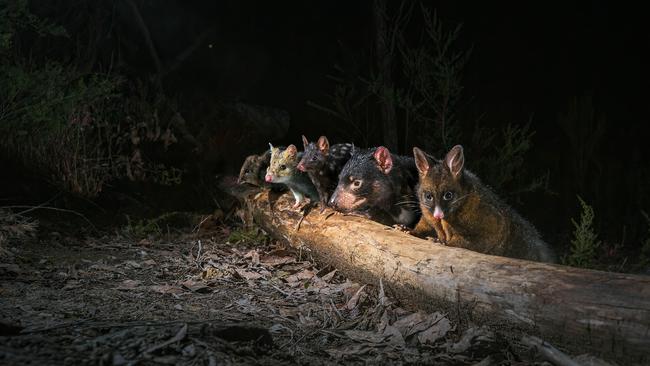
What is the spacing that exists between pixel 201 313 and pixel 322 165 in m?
2.71

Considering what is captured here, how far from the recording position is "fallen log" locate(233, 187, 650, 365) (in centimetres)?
356

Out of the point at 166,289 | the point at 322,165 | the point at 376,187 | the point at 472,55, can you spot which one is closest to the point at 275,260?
the point at 322,165

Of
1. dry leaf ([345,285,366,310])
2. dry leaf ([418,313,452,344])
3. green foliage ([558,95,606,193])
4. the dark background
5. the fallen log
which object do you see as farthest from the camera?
the dark background

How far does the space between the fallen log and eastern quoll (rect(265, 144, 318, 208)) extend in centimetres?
139

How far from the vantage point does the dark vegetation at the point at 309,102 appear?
854 cm

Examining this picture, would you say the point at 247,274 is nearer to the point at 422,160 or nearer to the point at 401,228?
the point at 401,228

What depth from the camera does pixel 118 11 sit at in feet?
44.3

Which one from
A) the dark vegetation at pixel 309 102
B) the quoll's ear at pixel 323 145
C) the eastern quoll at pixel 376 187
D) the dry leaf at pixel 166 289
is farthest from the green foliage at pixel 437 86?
the dry leaf at pixel 166 289

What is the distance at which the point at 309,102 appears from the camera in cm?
1033

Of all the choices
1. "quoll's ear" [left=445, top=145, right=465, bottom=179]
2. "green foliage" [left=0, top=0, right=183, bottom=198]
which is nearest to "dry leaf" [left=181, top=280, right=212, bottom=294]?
"quoll's ear" [left=445, top=145, right=465, bottom=179]

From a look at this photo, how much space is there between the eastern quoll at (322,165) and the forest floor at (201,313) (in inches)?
33.4

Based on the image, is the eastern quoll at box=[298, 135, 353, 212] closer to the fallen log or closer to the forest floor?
the forest floor

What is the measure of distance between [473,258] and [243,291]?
7.64ft

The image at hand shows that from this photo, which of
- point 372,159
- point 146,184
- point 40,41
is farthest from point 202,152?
point 372,159
